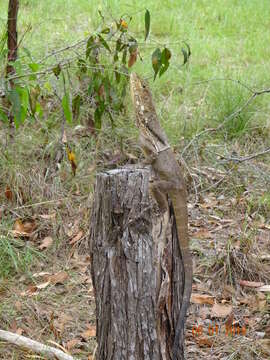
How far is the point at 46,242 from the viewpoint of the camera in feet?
15.8

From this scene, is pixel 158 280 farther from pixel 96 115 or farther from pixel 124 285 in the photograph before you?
pixel 96 115

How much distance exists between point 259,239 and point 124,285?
7.98ft

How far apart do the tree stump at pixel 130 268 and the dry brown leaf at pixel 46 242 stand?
6.66 ft

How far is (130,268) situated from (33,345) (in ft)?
3.54

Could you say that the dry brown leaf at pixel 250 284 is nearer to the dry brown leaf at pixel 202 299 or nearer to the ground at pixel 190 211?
the ground at pixel 190 211

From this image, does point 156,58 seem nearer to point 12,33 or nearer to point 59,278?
point 12,33

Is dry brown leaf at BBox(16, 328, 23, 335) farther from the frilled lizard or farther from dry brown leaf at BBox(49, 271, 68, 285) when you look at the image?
the frilled lizard

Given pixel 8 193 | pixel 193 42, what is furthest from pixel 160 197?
pixel 193 42

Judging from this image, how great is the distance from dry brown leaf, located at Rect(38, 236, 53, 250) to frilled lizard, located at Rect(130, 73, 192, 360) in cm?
162

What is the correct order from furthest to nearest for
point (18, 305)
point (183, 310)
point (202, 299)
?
A: point (202, 299), point (18, 305), point (183, 310)

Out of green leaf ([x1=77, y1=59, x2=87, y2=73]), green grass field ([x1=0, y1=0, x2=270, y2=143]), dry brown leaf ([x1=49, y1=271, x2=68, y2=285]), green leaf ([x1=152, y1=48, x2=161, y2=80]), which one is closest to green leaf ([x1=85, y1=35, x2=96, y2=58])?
green leaf ([x1=77, y1=59, x2=87, y2=73])

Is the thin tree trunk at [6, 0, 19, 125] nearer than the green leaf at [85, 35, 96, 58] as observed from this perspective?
No

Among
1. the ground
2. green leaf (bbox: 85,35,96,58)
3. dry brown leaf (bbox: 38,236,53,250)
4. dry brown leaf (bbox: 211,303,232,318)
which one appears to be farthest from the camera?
dry brown leaf (bbox: 38,236,53,250)

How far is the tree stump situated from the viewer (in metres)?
2.64
